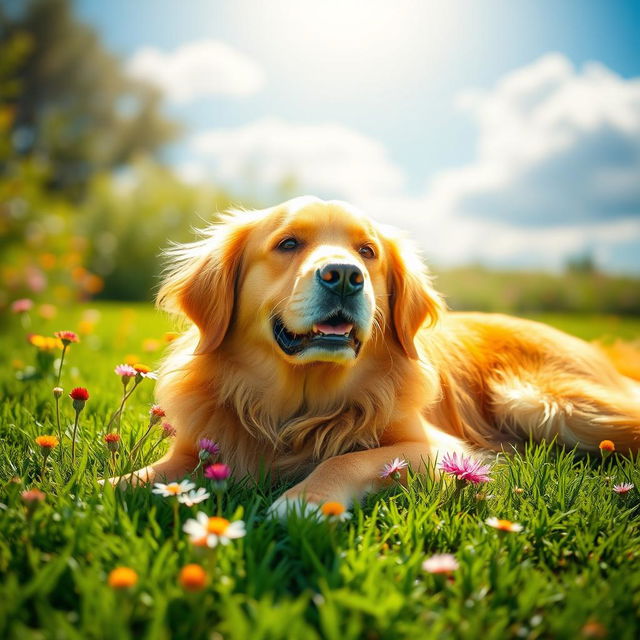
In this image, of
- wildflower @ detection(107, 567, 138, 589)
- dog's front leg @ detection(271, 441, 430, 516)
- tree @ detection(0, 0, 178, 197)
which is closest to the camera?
wildflower @ detection(107, 567, 138, 589)

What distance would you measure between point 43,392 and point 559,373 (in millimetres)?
3144

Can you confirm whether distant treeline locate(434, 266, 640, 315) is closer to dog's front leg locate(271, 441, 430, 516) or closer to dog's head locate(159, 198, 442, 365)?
dog's head locate(159, 198, 442, 365)

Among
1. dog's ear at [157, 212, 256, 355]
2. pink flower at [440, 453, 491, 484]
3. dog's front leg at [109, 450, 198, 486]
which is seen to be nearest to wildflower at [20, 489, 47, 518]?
dog's front leg at [109, 450, 198, 486]

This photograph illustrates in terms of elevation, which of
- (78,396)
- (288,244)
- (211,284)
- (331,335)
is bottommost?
(78,396)

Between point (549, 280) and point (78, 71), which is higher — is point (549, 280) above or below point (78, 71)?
below

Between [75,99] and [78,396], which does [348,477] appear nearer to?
[78,396]

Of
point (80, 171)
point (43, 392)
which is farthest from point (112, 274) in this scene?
point (43, 392)

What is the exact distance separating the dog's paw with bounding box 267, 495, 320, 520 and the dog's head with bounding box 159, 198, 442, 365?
0.68 m

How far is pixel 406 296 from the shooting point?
303 cm

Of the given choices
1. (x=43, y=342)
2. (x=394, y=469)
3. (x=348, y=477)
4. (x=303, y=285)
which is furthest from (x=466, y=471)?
(x=43, y=342)

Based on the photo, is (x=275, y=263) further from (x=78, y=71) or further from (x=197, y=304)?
(x=78, y=71)

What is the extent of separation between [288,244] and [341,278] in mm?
530

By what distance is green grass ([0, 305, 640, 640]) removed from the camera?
4.26 ft

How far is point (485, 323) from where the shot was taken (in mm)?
3863
